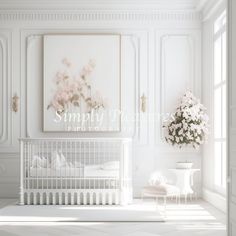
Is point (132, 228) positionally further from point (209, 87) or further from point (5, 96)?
point (5, 96)

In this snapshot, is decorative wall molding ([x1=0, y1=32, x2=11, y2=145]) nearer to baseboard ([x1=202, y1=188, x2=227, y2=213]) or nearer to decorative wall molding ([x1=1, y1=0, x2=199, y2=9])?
decorative wall molding ([x1=1, y1=0, x2=199, y2=9])

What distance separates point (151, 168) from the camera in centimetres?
804

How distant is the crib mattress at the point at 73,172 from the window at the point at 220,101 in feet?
4.59

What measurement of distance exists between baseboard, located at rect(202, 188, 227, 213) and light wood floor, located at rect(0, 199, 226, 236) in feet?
1.01

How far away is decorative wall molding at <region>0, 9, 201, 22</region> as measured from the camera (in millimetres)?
8070

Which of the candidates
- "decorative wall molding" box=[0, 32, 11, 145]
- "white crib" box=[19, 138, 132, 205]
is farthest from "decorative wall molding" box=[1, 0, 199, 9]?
"white crib" box=[19, 138, 132, 205]

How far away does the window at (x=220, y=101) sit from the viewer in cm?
680

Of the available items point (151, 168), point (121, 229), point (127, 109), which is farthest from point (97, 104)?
point (121, 229)

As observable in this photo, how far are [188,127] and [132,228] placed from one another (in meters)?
2.55

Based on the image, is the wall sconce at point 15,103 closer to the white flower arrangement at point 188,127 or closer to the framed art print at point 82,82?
the framed art print at point 82,82

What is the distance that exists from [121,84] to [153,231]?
3.39 metres

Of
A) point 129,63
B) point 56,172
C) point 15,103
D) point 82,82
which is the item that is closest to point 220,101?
point 129,63

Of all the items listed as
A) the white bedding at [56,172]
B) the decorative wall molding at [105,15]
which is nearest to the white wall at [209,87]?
the decorative wall molding at [105,15]

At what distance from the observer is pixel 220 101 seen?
7.13 m
